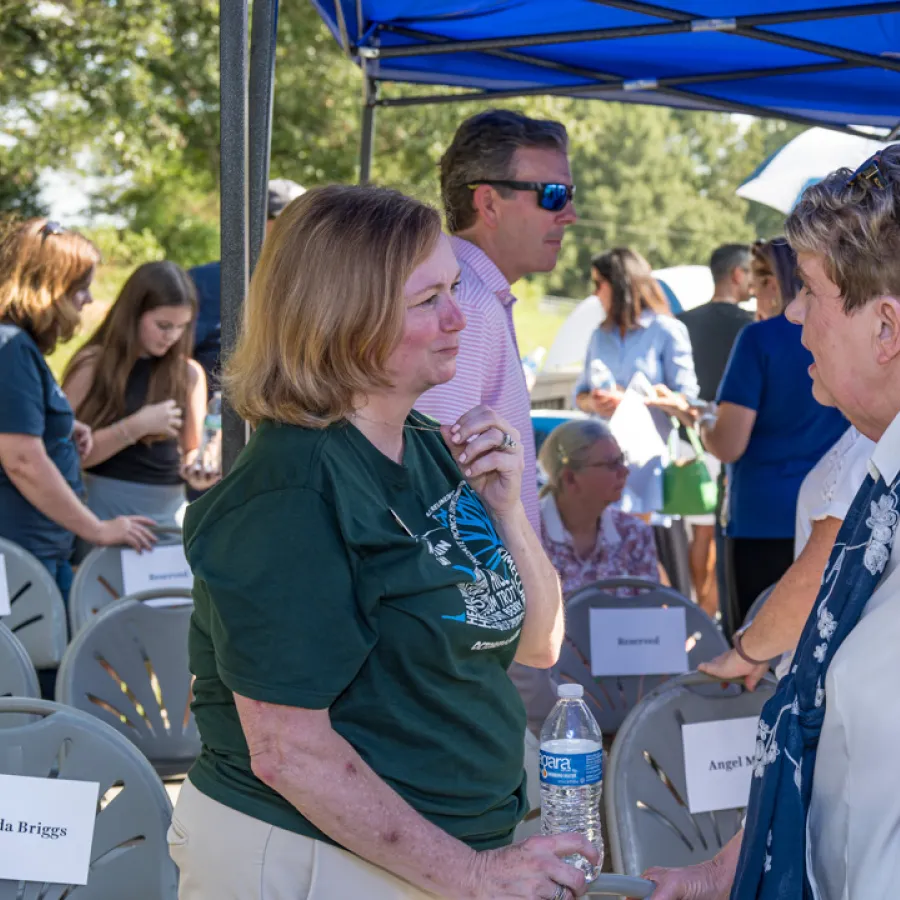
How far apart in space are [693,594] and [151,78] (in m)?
9.23

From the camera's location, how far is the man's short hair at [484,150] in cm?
298

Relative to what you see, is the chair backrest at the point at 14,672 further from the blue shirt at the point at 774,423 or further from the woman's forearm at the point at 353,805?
the blue shirt at the point at 774,423

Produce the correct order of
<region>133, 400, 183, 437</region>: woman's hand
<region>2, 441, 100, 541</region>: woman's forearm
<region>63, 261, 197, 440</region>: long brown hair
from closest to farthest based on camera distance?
1. <region>2, 441, 100, 541</region>: woman's forearm
2. <region>133, 400, 183, 437</region>: woman's hand
3. <region>63, 261, 197, 440</region>: long brown hair

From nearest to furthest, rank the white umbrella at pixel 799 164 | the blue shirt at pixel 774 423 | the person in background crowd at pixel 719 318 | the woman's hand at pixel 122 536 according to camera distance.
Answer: the woman's hand at pixel 122 536 < the blue shirt at pixel 774 423 < the person in background crowd at pixel 719 318 < the white umbrella at pixel 799 164

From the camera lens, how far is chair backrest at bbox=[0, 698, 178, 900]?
198 centimetres

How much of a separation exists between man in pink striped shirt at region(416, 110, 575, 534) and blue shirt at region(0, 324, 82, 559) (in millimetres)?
1271

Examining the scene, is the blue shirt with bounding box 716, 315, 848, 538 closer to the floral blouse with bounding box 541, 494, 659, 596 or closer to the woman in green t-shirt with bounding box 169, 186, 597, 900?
the floral blouse with bounding box 541, 494, 659, 596

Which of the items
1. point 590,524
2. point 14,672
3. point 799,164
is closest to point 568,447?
point 590,524

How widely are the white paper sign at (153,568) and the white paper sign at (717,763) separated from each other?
1.79m

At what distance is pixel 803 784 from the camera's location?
144cm

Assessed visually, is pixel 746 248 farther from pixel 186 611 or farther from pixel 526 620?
pixel 526 620

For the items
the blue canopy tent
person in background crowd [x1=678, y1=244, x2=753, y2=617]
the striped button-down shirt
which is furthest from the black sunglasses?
person in background crowd [x1=678, y1=244, x2=753, y2=617]

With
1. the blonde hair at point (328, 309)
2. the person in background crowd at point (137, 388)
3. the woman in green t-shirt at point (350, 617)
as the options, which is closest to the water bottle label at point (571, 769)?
the woman in green t-shirt at point (350, 617)

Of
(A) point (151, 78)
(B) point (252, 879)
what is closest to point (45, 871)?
(B) point (252, 879)
